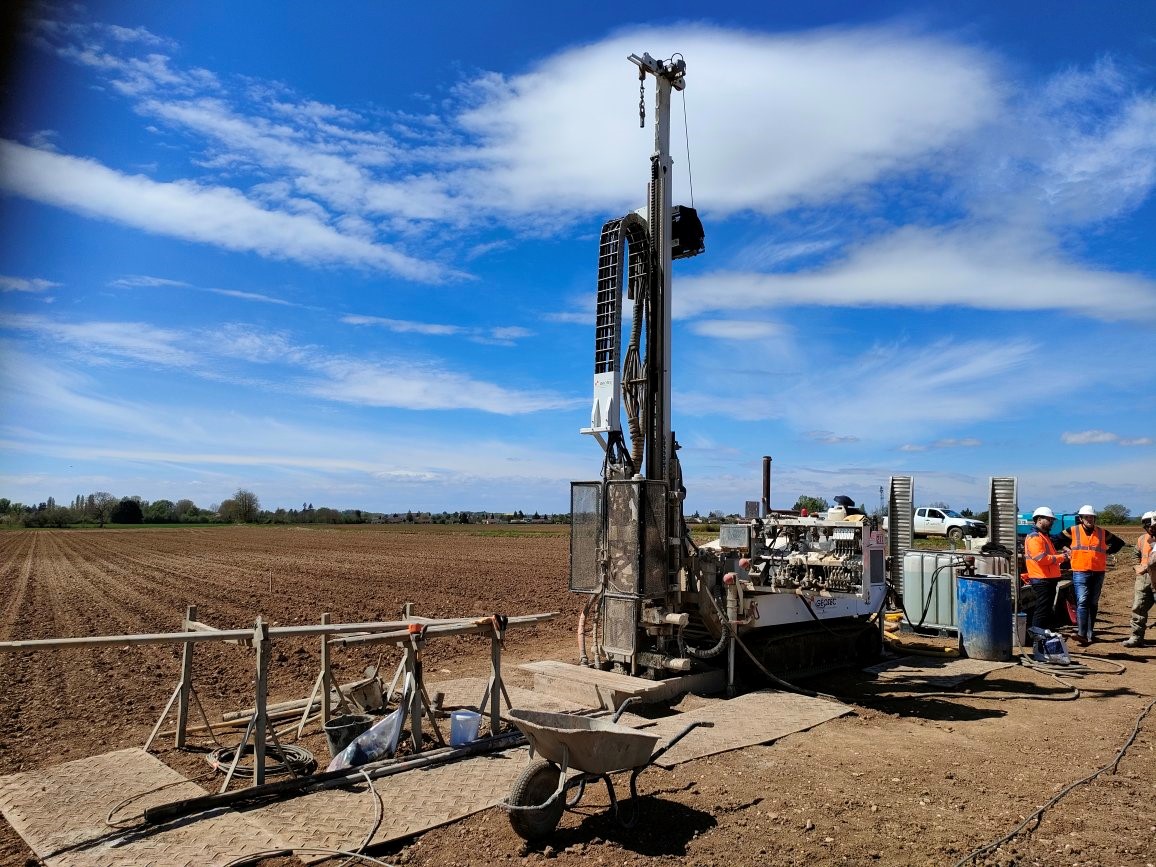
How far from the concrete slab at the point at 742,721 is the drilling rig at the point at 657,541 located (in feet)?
1.79

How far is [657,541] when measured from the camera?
30.0ft

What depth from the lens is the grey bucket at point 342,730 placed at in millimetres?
6883

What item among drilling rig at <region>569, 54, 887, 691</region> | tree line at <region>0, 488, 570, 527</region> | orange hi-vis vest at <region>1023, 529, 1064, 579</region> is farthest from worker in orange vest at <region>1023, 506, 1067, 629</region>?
tree line at <region>0, 488, 570, 527</region>

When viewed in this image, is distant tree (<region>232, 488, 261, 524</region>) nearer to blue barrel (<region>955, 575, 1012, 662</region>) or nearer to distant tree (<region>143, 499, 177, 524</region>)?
distant tree (<region>143, 499, 177, 524</region>)

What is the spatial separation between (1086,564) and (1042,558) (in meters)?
0.77

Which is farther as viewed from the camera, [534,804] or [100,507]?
[100,507]

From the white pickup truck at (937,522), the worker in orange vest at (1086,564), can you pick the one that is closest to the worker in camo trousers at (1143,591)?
the worker in orange vest at (1086,564)

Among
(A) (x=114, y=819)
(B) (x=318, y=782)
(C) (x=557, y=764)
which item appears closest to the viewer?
(C) (x=557, y=764)

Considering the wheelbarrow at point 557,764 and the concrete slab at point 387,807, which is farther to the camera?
the concrete slab at point 387,807

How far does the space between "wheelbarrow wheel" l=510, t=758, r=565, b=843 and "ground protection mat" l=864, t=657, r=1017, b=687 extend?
685 cm

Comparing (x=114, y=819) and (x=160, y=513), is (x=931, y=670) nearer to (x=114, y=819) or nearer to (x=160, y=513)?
(x=114, y=819)

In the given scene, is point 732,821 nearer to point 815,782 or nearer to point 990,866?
point 815,782

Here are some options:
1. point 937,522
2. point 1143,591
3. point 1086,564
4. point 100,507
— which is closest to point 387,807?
point 1086,564

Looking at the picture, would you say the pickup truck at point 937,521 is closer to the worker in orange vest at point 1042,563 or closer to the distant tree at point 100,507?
the worker in orange vest at point 1042,563
